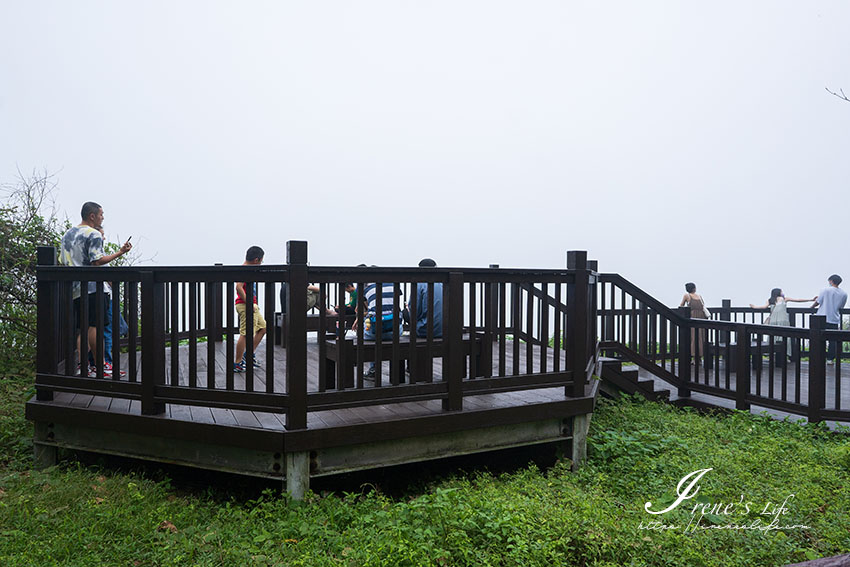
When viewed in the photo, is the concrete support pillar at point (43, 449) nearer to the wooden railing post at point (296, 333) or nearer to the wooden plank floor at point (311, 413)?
the wooden plank floor at point (311, 413)

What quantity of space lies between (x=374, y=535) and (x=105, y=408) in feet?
8.72

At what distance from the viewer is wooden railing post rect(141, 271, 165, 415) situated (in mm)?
4320

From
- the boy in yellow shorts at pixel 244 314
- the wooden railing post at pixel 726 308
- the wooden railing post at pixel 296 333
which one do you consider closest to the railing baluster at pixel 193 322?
the wooden railing post at pixel 296 333

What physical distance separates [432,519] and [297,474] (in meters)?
1.10

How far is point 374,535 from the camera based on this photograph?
11.6ft

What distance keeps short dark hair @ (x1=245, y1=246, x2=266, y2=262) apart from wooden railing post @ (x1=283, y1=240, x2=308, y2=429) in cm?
274

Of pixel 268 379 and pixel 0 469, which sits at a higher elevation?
pixel 268 379

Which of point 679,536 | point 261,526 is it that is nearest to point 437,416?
point 261,526

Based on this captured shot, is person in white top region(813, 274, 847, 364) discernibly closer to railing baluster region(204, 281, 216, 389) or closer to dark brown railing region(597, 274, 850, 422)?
dark brown railing region(597, 274, 850, 422)

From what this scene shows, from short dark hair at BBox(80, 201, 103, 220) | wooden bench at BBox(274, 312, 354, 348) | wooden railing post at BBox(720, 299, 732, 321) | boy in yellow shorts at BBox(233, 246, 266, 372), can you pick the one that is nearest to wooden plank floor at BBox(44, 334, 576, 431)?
boy in yellow shorts at BBox(233, 246, 266, 372)

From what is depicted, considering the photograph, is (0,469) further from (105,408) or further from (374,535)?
(374,535)

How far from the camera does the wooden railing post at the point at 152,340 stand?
14.2 feet

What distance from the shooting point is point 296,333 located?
159 inches

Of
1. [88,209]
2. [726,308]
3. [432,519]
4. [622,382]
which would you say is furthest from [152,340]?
Answer: [726,308]
